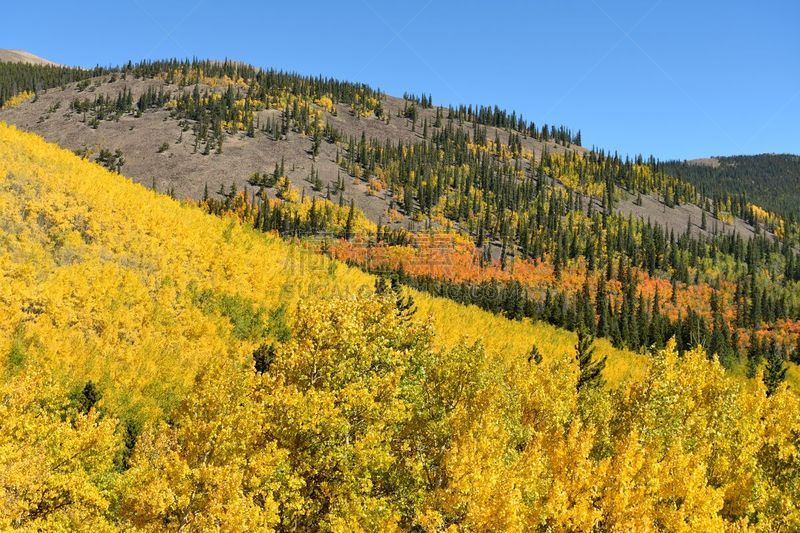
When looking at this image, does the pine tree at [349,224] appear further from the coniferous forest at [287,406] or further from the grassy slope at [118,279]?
the grassy slope at [118,279]

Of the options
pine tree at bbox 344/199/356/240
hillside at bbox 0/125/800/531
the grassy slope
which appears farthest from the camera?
pine tree at bbox 344/199/356/240

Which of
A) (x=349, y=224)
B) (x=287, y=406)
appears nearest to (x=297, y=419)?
(x=287, y=406)

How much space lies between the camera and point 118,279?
3366 centimetres

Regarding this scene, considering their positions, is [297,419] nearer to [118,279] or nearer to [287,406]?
[287,406]

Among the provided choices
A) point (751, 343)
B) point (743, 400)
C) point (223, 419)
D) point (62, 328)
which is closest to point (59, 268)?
point (62, 328)

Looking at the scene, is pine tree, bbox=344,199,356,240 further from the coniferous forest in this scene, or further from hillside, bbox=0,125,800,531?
hillside, bbox=0,125,800,531

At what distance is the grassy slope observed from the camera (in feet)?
92.6

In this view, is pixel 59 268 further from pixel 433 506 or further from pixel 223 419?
pixel 433 506

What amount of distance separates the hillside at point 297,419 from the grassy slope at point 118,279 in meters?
0.14

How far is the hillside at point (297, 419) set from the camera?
14.7 meters

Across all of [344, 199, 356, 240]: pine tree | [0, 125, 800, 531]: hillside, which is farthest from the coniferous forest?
[344, 199, 356, 240]: pine tree

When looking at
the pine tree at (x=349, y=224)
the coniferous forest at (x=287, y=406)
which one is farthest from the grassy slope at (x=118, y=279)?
the pine tree at (x=349, y=224)

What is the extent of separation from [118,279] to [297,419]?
935 inches

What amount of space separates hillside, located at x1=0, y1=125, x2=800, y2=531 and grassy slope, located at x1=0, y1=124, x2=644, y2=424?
14 cm
